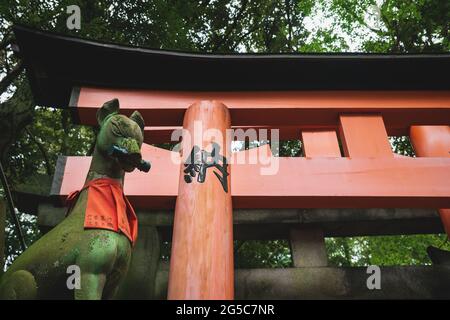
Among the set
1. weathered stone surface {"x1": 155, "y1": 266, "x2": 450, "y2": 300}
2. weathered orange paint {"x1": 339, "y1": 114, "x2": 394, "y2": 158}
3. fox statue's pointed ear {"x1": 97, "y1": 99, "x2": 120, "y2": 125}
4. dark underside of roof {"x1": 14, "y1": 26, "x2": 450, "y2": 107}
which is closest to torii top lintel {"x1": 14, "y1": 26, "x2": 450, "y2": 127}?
dark underside of roof {"x1": 14, "y1": 26, "x2": 450, "y2": 107}

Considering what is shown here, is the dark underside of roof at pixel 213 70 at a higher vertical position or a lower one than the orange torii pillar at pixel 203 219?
higher

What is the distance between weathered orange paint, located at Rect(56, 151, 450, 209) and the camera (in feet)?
11.3

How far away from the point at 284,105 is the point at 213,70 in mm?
868

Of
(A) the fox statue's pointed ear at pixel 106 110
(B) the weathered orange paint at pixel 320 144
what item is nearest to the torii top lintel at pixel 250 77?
(B) the weathered orange paint at pixel 320 144

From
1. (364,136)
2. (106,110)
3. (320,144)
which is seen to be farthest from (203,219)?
(320,144)

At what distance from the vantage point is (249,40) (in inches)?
400

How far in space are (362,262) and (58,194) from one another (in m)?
13.5

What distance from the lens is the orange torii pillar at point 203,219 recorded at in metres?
2.79

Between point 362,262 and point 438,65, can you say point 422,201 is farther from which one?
point 362,262

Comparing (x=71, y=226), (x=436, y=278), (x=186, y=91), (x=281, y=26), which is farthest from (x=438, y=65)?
(x=281, y=26)

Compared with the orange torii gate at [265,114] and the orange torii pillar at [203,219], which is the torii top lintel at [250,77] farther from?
the orange torii pillar at [203,219]

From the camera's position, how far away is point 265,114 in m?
4.10

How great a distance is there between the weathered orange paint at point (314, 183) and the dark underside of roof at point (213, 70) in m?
0.98

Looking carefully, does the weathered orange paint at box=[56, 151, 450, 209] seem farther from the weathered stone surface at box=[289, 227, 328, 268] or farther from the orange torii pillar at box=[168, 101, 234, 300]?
the weathered stone surface at box=[289, 227, 328, 268]
